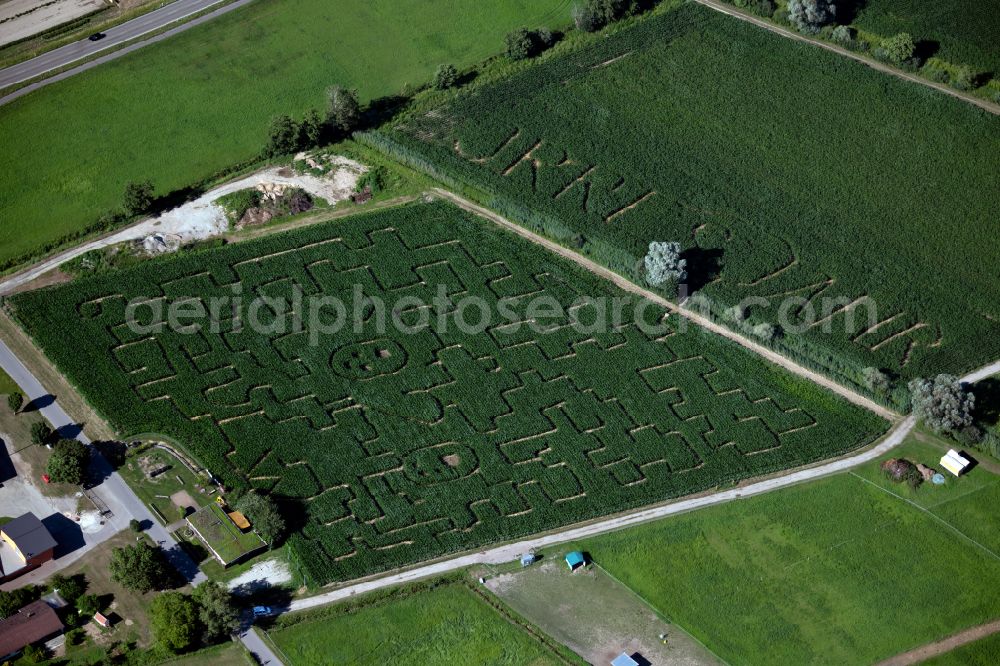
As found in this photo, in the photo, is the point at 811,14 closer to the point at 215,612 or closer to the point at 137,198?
the point at 137,198

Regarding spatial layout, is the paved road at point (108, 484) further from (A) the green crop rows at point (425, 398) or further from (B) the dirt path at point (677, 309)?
(B) the dirt path at point (677, 309)

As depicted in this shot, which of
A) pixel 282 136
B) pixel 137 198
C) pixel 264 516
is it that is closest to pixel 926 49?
pixel 282 136

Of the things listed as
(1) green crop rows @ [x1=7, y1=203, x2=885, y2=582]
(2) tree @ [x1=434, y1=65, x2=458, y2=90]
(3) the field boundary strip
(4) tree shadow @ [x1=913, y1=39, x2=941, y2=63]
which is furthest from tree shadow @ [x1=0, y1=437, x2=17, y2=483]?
(4) tree shadow @ [x1=913, y1=39, x2=941, y2=63]

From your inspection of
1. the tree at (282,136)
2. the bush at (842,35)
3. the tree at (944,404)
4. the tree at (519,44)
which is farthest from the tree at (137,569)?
the bush at (842,35)

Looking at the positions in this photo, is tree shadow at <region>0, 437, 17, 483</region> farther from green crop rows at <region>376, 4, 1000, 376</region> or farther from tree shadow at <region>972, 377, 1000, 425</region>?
tree shadow at <region>972, 377, 1000, 425</region>

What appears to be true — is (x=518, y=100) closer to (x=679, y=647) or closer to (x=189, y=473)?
(x=189, y=473)

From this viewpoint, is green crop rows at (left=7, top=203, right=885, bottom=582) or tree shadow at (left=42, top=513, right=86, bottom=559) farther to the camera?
green crop rows at (left=7, top=203, right=885, bottom=582)
